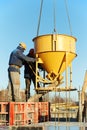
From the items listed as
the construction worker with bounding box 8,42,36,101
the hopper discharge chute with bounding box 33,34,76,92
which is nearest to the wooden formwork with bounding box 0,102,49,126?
the construction worker with bounding box 8,42,36,101

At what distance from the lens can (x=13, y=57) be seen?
32.6ft

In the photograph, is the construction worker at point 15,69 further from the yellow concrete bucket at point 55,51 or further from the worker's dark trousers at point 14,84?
the yellow concrete bucket at point 55,51

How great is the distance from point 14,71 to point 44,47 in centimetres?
127

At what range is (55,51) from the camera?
32.5 ft

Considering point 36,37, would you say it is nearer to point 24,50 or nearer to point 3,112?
point 24,50

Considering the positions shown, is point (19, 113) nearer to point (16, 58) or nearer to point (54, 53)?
point (16, 58)

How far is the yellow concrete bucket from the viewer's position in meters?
9.91

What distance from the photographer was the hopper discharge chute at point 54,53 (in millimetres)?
9914

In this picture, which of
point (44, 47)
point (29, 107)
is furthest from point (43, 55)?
point (29, 107)

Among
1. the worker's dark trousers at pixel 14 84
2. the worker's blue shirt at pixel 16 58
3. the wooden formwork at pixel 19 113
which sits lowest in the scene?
the wooden formwork at pixel 19 113

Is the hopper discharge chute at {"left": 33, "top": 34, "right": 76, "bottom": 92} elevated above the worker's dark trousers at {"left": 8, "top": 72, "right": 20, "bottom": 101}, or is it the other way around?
the hopper discharge chute at {"left": 33, "top": 34, "right": 76, "bottom": 92}

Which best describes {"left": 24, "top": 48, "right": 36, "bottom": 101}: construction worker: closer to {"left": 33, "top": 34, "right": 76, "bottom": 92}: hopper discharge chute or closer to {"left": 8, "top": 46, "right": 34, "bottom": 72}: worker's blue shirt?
{"left": 33, "top": 34, "right": 76, "bottom": 92}: hopper discharge chute

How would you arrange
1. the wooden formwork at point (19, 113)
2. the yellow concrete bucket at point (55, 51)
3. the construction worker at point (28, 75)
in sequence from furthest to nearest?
the construction worker at point (28, 75) < the yellow concrete bucket at point (55, 51) < the wooden formwork at point (19, 113)

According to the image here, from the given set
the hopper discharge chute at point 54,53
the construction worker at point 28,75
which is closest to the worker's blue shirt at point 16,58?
the hopper discharge chute at point 54,53
